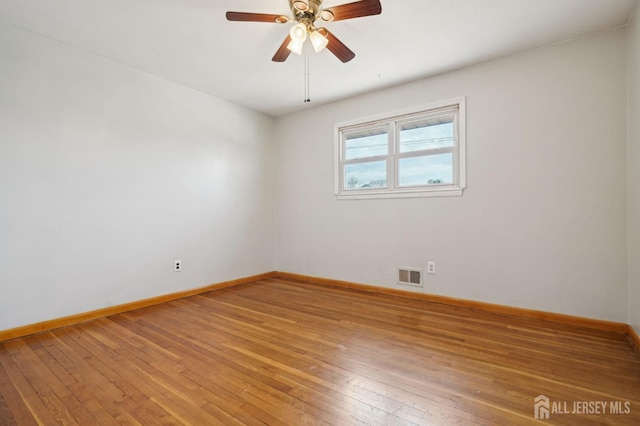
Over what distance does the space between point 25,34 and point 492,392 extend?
440 cm

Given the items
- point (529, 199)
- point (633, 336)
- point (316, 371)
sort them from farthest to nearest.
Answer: point (529, 199) → point (633, 336) → point (316, 371)

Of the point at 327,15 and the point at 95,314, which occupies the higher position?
the point at 327,15

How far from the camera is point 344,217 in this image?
4070 mm

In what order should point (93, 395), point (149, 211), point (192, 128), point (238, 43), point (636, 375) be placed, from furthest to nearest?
1. point (192, 128)
2. point (149, 211)
3. point (238, 43)
4. point (636, 375)
5. point (93, 395)

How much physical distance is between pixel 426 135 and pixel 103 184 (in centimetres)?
359

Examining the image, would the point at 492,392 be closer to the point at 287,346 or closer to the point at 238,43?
the point at 287,346

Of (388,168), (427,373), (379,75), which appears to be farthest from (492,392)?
(379,75)

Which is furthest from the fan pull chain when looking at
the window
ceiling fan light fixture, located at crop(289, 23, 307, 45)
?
ceiling fan light fixture, located at crop(289, 23, 307, 45)

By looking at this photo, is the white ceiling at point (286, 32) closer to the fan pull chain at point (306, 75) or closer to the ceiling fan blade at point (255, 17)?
the fan pull chain at point (306, 75)

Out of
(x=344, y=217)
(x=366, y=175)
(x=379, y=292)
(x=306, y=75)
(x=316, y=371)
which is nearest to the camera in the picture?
(x=316, y=371)

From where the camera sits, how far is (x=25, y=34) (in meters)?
2.47

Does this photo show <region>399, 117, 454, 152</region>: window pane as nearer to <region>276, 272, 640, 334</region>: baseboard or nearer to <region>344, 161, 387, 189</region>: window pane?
<region>344, 161, 387, 189</region>: window pane
